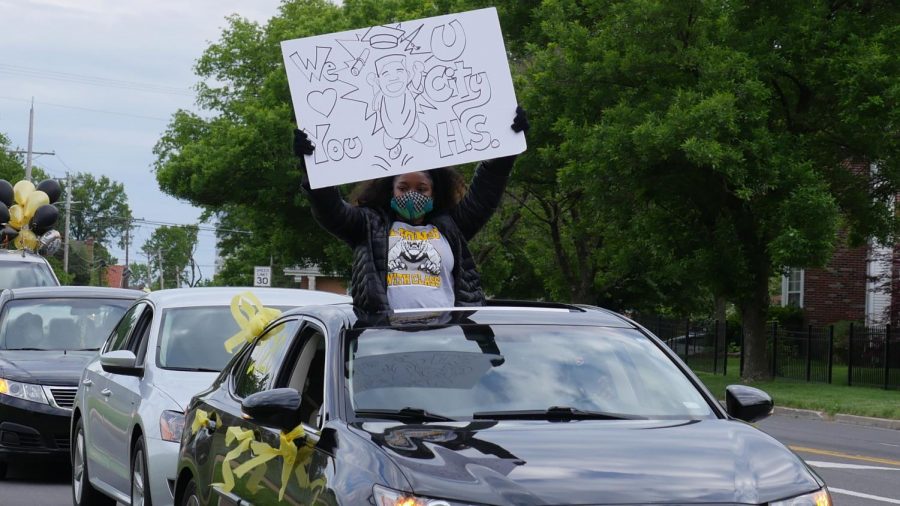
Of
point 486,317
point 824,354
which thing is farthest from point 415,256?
point 824,354

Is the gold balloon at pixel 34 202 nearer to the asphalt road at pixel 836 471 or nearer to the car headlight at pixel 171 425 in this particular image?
the asphalt road at pixel 836 471

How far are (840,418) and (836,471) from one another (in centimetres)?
969

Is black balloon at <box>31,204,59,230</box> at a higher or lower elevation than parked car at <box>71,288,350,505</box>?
higher

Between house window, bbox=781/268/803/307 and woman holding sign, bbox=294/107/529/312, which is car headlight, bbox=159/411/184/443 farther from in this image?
house window, bbox=781/268/803/307

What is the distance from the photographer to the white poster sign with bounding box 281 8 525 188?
7910mm

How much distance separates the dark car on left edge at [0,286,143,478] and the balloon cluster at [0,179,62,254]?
10172 mm

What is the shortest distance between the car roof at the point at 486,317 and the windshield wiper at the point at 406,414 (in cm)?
63

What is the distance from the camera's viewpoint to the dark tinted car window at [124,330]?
10398 mm

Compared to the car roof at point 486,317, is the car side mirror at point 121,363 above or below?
below

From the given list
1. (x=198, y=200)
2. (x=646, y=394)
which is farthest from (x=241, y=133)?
(x=646, y=394)

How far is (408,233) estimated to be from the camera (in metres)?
7.44

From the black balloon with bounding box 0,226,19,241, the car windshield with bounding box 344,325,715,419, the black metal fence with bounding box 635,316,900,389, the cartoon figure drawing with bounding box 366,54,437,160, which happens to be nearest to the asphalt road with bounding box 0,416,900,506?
the cartoon figure drawing with bounding box 366,54,437,160

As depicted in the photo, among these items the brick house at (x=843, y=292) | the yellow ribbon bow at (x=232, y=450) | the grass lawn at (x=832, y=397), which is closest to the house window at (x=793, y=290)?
the brick house at (x=843, y=292)

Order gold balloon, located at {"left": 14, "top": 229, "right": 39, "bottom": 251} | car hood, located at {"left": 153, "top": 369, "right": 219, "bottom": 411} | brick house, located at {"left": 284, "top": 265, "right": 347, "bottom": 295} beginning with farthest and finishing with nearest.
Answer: brick house, located at {"left": 284, "top": 265, "right": 347, "bottom": 295} → gold balloon, located at {"left": 14, "top": 229, "right": 39, "bottom": 251} → car hood, located at {"left": 153, "top": 369, "right": 219, "bottom": 411}
